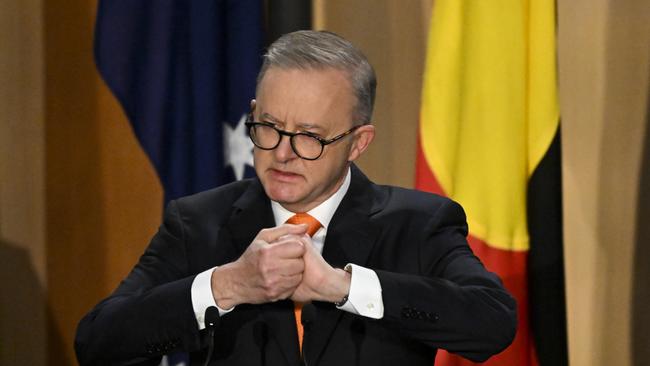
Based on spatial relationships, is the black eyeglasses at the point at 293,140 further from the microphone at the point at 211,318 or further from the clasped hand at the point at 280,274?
the microphone at the point at 211,318

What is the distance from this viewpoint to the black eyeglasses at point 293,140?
2092mm

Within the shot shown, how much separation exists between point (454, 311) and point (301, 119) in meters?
0.52

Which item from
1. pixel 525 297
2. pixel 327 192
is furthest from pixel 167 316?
pixel 525 297

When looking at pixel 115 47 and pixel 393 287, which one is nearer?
pixel 393 287

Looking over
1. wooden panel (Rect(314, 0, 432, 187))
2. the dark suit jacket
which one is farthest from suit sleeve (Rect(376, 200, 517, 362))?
wooden panel (Rect(314, 0, 432, 187))

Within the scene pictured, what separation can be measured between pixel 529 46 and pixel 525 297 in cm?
91

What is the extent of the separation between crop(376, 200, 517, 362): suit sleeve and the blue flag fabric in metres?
1.87

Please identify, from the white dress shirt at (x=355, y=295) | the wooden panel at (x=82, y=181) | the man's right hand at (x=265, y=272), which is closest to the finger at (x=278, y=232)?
the man's right hand at (x=265, y=272)

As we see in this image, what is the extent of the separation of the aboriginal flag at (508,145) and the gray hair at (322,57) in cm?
132

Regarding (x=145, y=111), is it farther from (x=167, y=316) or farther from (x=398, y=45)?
(x=167, y=316)

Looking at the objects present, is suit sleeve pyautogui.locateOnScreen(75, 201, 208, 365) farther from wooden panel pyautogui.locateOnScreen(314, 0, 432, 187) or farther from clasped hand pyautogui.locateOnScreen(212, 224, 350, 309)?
wooden panel pyautogui.locateOnScreen(314, 0, 432, 187)

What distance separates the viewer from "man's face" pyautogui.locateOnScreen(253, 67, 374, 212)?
209 centimetres

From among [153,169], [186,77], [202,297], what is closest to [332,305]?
[202,297]

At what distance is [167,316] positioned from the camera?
2.05 metres
